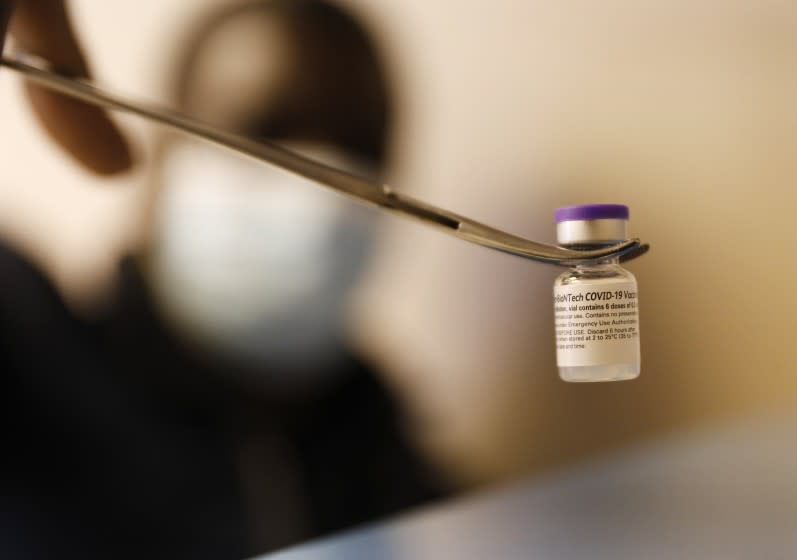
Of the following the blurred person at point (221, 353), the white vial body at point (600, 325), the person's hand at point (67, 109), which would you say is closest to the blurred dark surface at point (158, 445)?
the blurred person at point (221, 353)

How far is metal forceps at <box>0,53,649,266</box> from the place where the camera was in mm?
607

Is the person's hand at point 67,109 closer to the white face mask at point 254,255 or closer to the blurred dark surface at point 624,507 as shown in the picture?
the white face mask at point 254,255

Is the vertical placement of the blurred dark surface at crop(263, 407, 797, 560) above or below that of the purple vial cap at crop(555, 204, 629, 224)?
below

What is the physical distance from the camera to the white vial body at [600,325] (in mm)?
599

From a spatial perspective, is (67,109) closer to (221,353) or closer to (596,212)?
(221,353)

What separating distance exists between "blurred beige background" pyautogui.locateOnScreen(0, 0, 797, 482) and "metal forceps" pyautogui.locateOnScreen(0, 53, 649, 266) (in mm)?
100

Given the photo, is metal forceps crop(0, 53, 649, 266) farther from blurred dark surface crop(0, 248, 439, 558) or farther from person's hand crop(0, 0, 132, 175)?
blurred dark surface crop(0, 248, 439, 558)

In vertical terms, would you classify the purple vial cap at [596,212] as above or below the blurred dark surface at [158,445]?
above

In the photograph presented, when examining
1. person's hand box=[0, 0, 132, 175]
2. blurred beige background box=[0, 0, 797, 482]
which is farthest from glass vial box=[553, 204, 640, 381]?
person's hand box=[0, 0, 132, 175]

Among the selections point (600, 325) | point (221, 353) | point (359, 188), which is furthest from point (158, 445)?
point (600, 325)

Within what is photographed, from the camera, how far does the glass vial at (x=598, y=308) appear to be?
0.60 m

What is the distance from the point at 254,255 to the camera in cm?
78

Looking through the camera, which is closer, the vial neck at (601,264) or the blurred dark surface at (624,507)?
the vial neck at (601,264)

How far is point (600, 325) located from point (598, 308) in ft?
0.04
